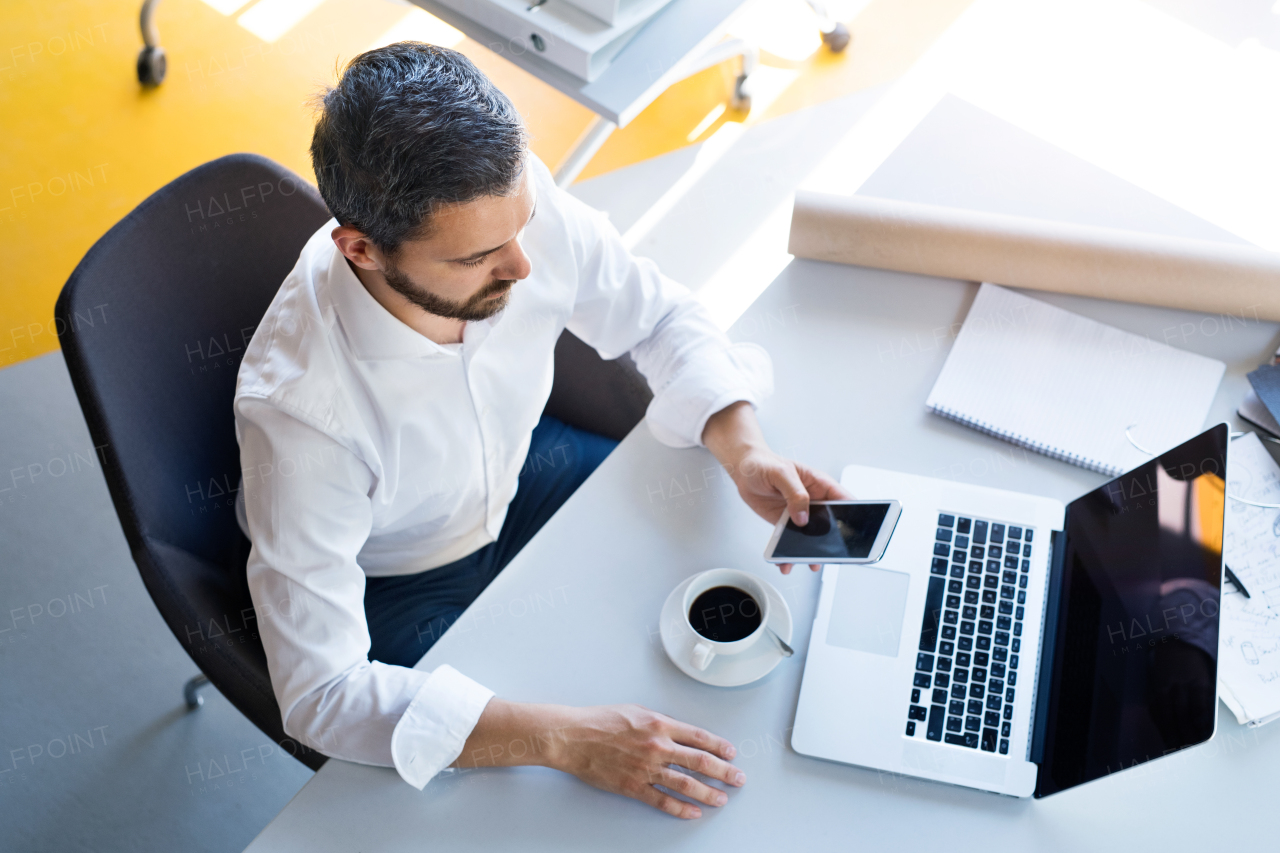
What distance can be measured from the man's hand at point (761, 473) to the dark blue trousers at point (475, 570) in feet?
1.14

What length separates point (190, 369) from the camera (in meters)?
1.21

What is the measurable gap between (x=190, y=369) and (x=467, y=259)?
0.43 meters

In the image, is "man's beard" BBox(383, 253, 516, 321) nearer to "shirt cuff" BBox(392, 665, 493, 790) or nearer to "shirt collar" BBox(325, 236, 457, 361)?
"shirt collar" BBox(325, 236, 457, 361)

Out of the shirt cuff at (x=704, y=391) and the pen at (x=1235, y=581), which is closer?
the pen at (x=1235, y=581)

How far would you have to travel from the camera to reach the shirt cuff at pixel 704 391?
3.89 ft

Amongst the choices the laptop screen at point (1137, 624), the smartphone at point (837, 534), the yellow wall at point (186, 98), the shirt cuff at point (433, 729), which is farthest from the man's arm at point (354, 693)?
the yellow wall at point (186, 98)

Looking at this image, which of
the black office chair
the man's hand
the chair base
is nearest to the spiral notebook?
the man's hand

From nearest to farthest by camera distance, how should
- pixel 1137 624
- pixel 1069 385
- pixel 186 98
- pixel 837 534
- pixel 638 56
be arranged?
1. pixel 1137 624
2. pixel 837 534
3. pixel 1069 385
4. pixel 638 56
5. pixel 186 98

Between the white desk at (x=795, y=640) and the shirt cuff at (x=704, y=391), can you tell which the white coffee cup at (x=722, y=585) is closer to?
the white desk at (x=795, y=640)

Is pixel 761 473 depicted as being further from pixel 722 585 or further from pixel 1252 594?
pixel 1252 594

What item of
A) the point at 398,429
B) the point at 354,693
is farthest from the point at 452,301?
the point at 354,693

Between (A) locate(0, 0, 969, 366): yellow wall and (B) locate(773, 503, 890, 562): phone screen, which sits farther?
(A) locate(0, 0, 969, 366): yellow wall

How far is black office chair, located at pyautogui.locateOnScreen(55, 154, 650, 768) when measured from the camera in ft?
3.49

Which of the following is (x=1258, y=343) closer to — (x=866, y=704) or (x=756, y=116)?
(x=866, y=704)
